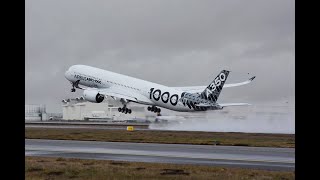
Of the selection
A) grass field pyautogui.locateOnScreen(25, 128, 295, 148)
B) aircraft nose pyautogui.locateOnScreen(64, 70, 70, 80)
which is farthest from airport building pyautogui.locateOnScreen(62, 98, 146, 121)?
grass field pyautogui.locateOnScreen(25, 128, 295, 148)

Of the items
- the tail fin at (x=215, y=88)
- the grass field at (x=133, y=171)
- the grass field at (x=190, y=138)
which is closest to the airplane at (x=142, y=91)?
the tail fin at (x=215, y=88)

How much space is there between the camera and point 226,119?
88062 millimetres

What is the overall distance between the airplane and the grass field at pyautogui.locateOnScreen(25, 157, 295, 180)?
71.2 meters

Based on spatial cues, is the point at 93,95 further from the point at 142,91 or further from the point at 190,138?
the point at 190,138

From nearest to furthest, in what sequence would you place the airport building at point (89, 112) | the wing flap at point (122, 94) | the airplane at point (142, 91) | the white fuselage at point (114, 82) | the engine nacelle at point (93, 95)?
the airplane at point (142, 91) → the white fuselage at point (114, 82) → the engine nacelle at point (93, 95) → the wing flap at point (122, 94) → the airport building at point (89, 112)

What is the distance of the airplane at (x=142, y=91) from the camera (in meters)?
97.9

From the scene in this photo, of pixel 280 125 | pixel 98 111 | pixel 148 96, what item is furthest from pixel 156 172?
pixel 98 111

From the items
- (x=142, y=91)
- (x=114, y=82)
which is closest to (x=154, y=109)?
(x=142, y=91)

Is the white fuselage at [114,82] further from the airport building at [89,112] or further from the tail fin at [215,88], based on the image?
the airport building at [89,112]

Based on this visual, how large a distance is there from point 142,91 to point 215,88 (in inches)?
661
